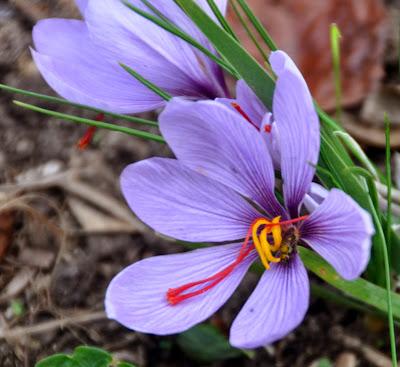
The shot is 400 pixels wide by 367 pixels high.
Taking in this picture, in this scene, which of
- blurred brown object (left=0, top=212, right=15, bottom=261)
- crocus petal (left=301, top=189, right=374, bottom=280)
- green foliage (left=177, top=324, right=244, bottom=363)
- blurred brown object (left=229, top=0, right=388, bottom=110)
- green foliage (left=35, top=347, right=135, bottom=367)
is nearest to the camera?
crocus petal (left=301, top=189, right=374, bottom=280)

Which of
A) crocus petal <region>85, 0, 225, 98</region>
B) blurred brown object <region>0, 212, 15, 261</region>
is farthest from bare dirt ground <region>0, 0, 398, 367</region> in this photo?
crocus petal <region>85, 0, 225, 98</region>

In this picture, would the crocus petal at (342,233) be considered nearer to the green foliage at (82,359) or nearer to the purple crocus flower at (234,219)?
the purple crocus flower at (234,219)

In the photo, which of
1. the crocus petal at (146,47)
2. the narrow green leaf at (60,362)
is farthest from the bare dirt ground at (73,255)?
the crocus petal at (146,47)

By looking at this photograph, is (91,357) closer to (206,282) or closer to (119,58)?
(206,282)

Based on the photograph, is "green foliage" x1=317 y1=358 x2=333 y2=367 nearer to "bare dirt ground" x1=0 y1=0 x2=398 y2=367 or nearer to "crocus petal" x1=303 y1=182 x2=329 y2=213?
"bare dirt ground" x1=0 y1=0 x2=398 y2=367

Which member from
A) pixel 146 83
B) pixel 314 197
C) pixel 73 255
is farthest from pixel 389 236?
pixel 73 255

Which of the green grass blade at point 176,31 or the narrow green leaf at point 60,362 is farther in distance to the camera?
the narrow green leaf at point 60,362

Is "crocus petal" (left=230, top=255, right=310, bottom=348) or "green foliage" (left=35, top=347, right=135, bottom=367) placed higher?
"crocus petal" (left=230, top=255, right=310, bottom=348)
